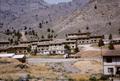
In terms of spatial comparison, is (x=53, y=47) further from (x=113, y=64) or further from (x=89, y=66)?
(x=113, y=64)

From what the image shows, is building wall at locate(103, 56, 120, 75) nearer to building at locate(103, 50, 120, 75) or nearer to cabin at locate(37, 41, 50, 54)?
building at locate(103, 50, 120, 75)

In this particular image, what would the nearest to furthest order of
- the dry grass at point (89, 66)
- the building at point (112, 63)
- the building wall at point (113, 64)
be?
the building at point (112, 63)
the building wall at point (113, 64)
the dry grass at point (89, 66)

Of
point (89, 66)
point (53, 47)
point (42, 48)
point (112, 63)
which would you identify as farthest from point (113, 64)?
point (42, 48)

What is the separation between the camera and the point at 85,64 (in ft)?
263

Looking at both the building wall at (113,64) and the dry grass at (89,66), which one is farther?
the dry grass at (89,66)

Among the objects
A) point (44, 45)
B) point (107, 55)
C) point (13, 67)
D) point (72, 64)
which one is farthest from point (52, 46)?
point (107, 55)

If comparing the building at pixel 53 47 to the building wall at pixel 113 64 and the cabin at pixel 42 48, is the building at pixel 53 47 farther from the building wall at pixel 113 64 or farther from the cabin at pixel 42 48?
the building wall at pixel 113 64

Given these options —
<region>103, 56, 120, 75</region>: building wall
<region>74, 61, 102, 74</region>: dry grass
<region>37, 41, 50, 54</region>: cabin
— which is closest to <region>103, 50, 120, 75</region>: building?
<region>103, 56, 120, 75</region>: building wall

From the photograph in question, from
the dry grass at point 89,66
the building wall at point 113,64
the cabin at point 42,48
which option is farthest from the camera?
the cabin at point 42,48

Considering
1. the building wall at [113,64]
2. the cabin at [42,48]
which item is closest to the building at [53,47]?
the cabin at [42,48]

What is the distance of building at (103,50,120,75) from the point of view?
201 ft

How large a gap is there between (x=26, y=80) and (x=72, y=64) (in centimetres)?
2877

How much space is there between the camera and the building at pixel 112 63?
61.2m

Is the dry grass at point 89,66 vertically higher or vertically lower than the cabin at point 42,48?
lower
